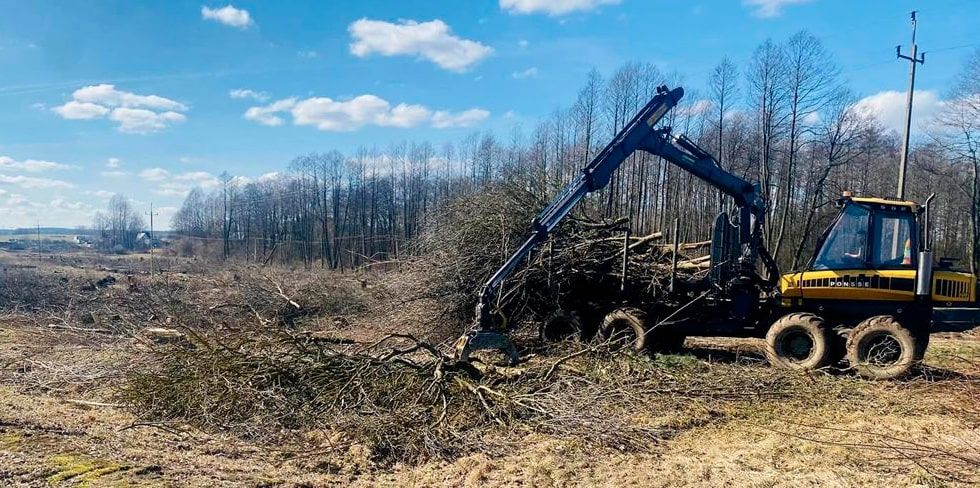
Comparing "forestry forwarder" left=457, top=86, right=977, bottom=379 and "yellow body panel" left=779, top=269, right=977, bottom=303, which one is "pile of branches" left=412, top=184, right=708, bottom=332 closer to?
"forestry forwarder" left=457, top=86, right=977, bottom=379

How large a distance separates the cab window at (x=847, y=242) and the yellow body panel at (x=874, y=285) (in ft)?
0.38

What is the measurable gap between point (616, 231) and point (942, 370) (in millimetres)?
5254

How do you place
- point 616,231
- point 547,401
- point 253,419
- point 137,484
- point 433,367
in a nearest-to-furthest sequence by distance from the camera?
1. point 137,484
2. point 253,419
3. point 547,401
4. point 433,367
5. point 616,231

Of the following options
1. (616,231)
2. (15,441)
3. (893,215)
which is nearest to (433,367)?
(15,441)

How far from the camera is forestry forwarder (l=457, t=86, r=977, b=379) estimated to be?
8.29 m

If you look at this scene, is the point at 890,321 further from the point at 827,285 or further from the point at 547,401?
the point at 547,401

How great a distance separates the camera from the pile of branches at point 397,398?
582 cm

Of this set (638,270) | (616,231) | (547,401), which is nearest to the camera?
(547,401)

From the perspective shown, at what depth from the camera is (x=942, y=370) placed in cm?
912

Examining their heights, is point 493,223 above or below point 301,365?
above

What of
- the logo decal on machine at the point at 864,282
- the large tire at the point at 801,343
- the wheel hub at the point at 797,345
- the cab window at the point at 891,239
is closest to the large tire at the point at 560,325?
the large tire at the point at 801,343

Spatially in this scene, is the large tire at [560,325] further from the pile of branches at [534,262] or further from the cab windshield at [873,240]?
the cab windshield at [873,240]

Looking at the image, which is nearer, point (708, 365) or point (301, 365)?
point (301, 365)

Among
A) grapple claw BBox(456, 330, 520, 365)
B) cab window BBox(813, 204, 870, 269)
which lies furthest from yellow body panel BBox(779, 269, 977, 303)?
grapple claw BBox(456, 330, 520, 365)
